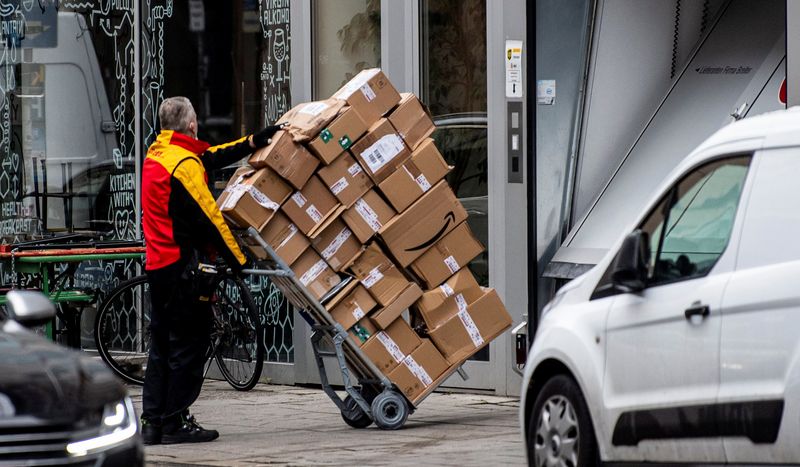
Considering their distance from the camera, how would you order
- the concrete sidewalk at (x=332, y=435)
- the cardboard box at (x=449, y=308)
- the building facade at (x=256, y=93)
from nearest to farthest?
the concrete sidewalk at (x=332, y=435) → the cardboard box at (x=449, y=308) → the building facade at (x=256, y=93)

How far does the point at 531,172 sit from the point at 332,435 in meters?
2.20

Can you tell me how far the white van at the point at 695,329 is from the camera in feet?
18.9

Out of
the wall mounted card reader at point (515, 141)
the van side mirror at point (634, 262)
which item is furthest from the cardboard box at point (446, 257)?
the van side mirror at point (634, 262)

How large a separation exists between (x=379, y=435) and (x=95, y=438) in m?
4.13

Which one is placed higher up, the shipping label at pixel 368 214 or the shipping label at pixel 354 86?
the shipping label at pixel 354 86

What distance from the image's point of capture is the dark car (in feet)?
17.6

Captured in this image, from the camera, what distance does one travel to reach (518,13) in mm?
11156

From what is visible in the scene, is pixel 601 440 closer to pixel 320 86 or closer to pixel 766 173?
pixel 766 173

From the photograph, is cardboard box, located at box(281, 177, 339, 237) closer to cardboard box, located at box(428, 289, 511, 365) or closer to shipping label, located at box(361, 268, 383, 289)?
shipping label, located at box(361, 268, 383, 289)

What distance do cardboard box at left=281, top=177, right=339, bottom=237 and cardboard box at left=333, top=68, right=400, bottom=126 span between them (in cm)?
48

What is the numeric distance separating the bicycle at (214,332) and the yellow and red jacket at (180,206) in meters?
2.22

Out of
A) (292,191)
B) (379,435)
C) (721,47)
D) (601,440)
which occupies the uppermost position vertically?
(721,47)

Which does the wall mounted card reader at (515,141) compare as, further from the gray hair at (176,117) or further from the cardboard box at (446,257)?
the gray hair at (176,117)

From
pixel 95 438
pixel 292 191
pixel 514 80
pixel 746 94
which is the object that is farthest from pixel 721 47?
pixel 95 438
